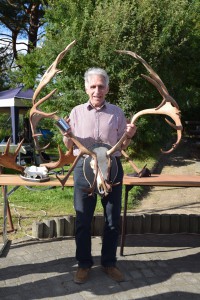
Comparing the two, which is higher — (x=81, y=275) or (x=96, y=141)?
(x=96, y=141)

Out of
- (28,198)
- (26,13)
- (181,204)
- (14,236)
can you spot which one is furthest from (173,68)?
(26,13)

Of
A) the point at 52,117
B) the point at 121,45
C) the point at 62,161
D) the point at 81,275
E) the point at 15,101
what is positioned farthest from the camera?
the point at 15,101

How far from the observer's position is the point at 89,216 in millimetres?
3635

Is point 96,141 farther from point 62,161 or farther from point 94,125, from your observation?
point 62,161

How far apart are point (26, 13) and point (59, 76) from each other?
11.1m

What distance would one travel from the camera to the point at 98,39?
437 inches

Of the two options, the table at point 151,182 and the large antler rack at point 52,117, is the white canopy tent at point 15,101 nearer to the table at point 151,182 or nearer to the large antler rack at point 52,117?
the table at point 151,182

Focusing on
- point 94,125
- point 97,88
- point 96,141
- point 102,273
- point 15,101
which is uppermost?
point 97,88

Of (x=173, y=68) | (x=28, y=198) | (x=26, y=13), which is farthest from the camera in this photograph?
(x=26, y=13)

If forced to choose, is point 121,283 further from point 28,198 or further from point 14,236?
point 28,198

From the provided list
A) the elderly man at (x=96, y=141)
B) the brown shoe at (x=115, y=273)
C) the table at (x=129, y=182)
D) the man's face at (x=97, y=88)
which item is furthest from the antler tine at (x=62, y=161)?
the brown shoe at (x=115, y=273)

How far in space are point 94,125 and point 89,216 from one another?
82 cm

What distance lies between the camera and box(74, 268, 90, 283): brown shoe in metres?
3.68

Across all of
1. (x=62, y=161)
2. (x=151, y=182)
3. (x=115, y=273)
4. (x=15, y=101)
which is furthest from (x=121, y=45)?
(x=115, y=273)
